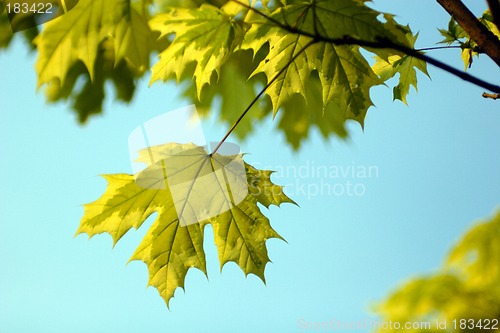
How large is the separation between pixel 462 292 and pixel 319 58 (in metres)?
2.96

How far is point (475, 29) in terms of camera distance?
80 centimetres

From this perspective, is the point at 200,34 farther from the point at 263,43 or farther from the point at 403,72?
the point at 403,72

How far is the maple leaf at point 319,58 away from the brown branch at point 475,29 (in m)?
0.25

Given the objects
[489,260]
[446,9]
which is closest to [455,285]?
[489,260]

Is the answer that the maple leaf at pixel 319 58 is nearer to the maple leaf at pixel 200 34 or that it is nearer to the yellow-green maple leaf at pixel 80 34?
the maple leaf at pixel 200 34

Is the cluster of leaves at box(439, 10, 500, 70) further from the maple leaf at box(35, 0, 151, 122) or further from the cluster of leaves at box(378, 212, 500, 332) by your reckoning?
the cluster of leaves at box(378, 212, 500, 332)

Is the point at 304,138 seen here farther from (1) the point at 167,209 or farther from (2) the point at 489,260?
(1) the point at 167,209

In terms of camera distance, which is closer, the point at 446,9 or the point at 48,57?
the point at 446,9

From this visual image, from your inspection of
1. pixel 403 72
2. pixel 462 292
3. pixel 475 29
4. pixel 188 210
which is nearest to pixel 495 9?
pixel 475 29

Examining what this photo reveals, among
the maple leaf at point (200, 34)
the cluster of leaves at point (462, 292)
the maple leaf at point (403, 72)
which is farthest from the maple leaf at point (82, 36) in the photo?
the cluster of leaves at point (462, 292)

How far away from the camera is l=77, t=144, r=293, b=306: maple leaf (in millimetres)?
1366

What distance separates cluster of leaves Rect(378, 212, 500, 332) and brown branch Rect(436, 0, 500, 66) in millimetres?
2197

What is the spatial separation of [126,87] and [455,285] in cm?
288

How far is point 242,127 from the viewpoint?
3.66m
